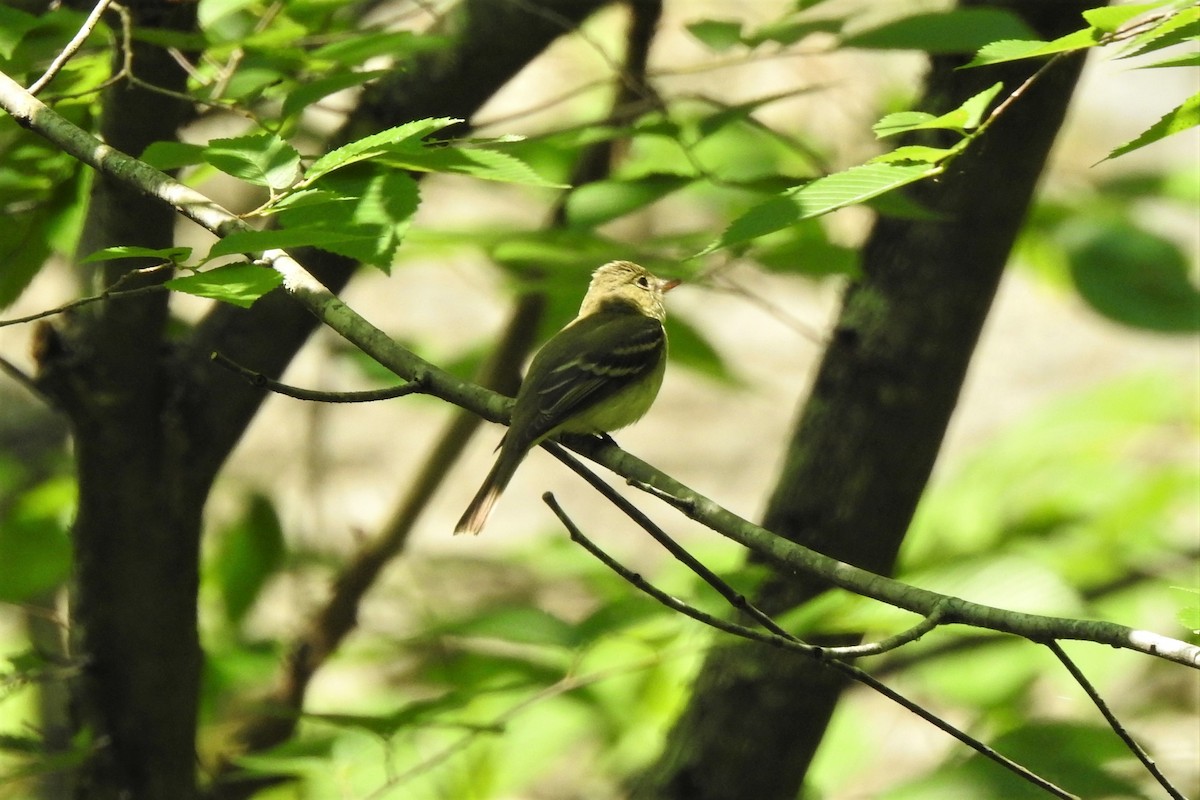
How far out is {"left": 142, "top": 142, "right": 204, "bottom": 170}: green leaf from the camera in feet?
7.80

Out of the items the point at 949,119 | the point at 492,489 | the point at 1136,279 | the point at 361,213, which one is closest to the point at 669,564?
the point at 492,489

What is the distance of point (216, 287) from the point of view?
6.44ft

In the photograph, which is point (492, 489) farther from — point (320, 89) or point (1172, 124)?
point (1172, 124)

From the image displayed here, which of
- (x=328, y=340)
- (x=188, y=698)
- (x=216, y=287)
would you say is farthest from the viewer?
(x=328, y=340)

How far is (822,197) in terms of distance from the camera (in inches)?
84.9

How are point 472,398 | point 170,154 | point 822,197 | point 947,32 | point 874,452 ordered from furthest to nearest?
point 874,452 < point 947,32 < point 170,154 < point 472,398 < point 822,197

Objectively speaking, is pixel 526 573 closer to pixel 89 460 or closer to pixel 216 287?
pixel 89 460

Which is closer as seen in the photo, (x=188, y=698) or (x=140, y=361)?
(x=140, y=361)

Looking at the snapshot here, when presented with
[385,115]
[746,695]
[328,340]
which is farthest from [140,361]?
[328,340]

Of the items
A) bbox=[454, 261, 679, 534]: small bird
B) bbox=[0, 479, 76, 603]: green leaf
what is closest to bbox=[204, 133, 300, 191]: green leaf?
bbox=[454, 261, 679, 534]: small bird

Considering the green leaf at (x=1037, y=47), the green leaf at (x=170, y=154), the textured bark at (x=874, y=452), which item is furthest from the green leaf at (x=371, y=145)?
the textured bark at (x=874, y=452)

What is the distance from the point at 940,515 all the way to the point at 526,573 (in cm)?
396

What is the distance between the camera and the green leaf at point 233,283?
1.93 metres

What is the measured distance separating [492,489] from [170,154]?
1.78 meters
